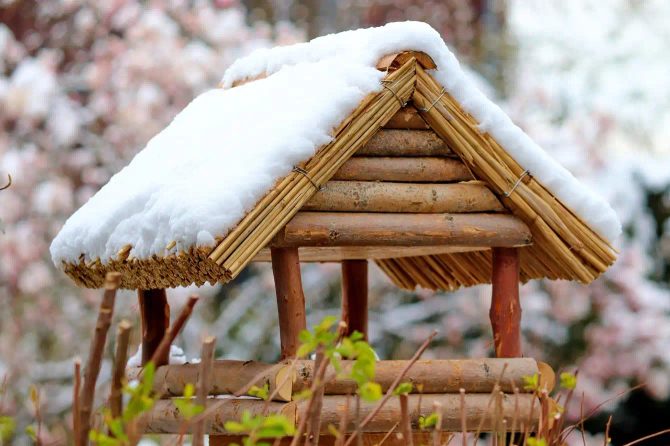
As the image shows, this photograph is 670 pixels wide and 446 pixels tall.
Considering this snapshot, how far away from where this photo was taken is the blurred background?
563 cm

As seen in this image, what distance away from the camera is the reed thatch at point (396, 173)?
7.06 feet

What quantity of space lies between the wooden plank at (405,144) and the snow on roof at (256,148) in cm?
11

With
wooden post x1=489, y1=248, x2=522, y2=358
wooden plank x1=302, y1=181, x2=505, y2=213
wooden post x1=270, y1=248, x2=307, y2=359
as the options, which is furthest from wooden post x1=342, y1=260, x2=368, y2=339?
wooden post x1=270, y1=248, x2=307, y2=359

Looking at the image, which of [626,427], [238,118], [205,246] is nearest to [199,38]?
[626,427]

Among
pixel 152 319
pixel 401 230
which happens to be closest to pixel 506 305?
pixel 401 230

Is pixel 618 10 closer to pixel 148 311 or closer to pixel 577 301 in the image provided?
pixel 577 301

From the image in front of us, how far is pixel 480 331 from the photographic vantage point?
20.7 feet

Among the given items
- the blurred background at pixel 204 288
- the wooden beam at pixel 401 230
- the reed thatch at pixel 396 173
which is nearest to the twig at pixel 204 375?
the reed thatch at pixel 396 173

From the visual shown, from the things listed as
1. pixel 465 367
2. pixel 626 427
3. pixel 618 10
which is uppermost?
pixel 618 10

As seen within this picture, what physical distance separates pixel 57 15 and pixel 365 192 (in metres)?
4.24

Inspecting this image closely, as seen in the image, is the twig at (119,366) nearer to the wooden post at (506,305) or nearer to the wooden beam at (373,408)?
the wooden beam at (373,408)

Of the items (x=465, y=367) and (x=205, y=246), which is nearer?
(x=205, y=246)

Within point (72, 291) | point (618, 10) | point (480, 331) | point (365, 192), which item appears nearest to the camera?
point (365, 192)

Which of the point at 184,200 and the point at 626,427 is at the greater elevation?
the point at 626,427
